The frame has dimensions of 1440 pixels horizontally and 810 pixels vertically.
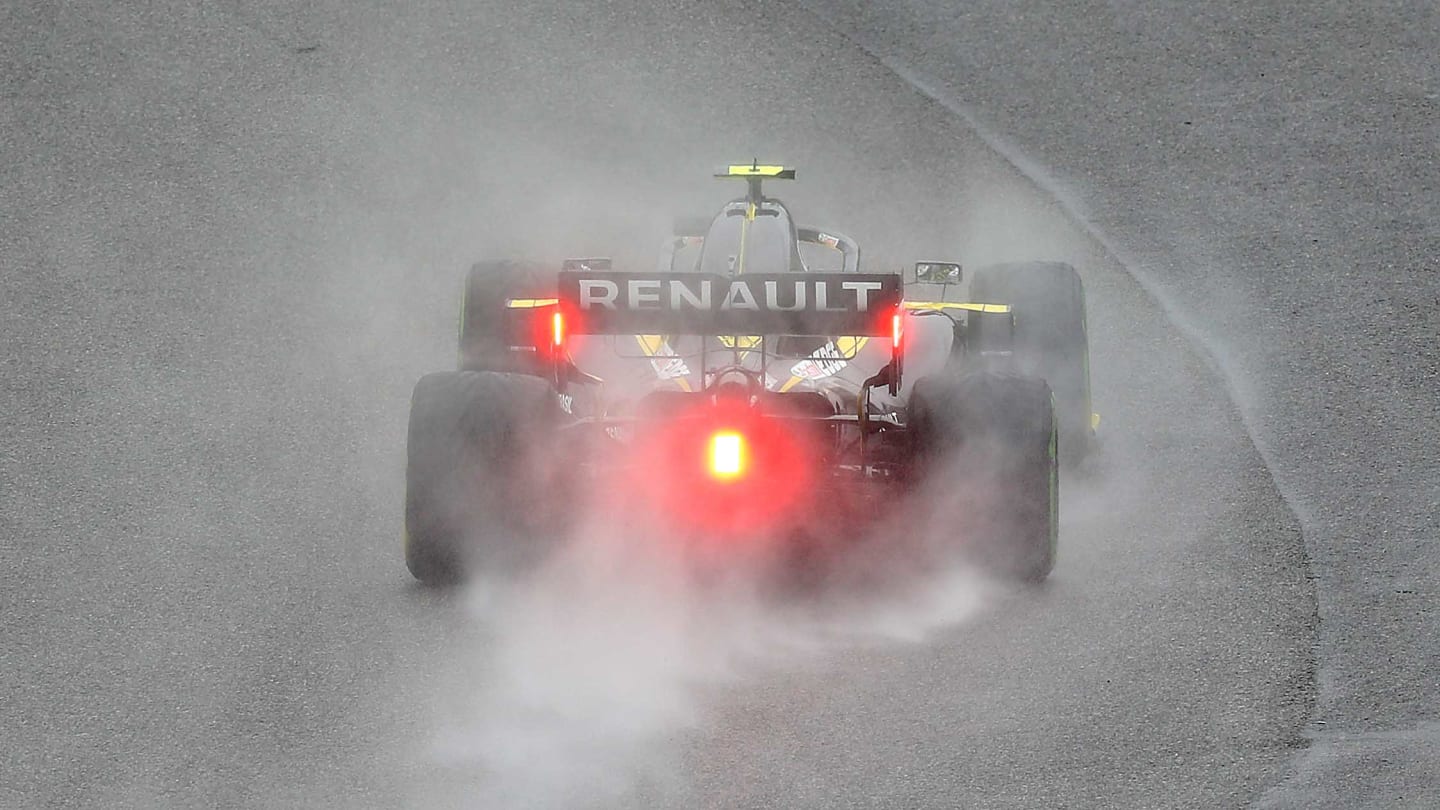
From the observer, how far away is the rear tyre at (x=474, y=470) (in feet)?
29.2

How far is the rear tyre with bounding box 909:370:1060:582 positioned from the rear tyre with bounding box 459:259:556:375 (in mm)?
2548

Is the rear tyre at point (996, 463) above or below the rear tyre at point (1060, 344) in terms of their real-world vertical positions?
below

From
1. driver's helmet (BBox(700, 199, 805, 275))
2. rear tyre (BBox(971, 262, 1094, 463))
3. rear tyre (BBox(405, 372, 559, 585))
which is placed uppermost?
driver's helmet (BBox(700, 199, 805, 275))

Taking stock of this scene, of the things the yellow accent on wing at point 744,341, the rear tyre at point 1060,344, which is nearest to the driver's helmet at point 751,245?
the yellow accent on wing at point 744,341

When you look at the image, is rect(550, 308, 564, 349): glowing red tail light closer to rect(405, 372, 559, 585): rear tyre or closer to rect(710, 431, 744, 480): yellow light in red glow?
rect(405, 372, 559, 585): rear tyre

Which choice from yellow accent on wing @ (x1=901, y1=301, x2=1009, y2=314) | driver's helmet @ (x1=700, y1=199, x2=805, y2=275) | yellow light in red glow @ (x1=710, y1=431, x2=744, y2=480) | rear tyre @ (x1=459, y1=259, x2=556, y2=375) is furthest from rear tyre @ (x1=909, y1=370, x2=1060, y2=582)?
rear tyre @ (x1=459, y1=259, x2=556, y2=375)

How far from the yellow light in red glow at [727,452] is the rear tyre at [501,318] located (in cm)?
225

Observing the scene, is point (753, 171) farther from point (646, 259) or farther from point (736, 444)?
point (736, 444)

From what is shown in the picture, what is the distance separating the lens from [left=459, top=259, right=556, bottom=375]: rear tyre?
10.7 m

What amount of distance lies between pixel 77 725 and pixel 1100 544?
4675 millimetres

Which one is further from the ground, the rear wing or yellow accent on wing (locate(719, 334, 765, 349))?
the rear wing

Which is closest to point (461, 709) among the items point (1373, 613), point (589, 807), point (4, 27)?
point (589, 807)

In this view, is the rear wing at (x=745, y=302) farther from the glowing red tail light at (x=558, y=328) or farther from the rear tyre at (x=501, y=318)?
the rear tyre at (x=501, y=318)

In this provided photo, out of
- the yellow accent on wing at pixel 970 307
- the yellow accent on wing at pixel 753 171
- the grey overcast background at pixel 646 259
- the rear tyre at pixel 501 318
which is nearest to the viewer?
the grey overcast background at pixel 646 259
